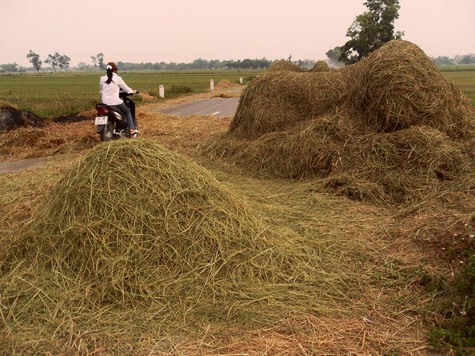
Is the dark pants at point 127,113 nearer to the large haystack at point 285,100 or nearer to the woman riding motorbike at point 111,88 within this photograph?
the woman riding motorbike at point 111,88

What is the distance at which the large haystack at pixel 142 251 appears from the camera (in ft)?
10.3

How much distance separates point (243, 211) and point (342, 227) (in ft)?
4.20

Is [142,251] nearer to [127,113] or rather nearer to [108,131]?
[108,131]

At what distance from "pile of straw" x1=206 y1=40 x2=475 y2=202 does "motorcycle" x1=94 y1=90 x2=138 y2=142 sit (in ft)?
6.54

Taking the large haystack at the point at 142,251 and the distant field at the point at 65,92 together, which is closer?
the large haystack at the point at 142,251

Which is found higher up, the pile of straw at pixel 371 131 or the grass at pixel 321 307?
the pile of straw at pixel 371 131

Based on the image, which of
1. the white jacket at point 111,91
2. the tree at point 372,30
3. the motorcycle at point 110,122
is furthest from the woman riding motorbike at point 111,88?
the tree at point 372,30

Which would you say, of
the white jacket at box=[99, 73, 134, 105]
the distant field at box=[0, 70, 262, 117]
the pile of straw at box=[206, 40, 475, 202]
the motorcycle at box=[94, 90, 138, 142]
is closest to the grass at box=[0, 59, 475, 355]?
the pile of straw at box=[206, 40, 475, 202]

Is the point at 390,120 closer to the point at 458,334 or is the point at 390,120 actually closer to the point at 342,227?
the point at 342,227

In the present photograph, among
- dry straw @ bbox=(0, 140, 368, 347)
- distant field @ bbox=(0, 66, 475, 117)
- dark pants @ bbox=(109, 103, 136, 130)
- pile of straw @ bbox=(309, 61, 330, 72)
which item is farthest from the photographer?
distant field @ bbox=(0, 66, 475, 117)

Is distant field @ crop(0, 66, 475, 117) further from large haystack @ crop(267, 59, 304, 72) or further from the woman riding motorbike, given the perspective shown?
the woman riding motorbike

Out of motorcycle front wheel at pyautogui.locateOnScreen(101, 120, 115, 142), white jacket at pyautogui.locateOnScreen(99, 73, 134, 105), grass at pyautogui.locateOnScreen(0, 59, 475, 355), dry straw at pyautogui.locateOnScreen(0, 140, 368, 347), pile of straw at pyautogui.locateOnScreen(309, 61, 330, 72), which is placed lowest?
grass at pyautogui.locateOnScreen(0, 59, 475, 355)

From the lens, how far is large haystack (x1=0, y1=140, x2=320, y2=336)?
3.15 metres

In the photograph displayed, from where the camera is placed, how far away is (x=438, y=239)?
4074 millimetres
